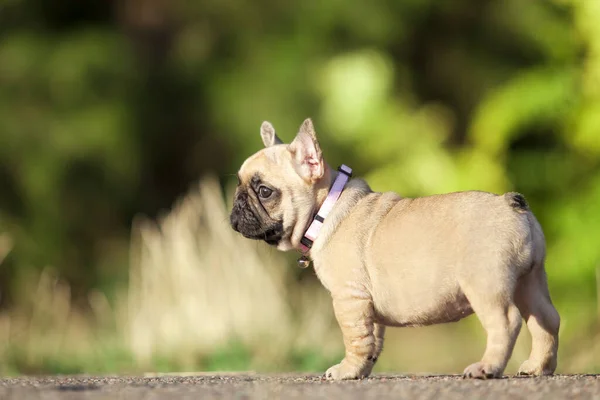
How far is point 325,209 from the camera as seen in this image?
216 inches

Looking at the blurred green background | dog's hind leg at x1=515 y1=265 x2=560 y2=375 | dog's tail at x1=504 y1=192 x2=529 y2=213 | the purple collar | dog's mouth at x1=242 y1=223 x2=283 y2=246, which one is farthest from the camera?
the blurred green background

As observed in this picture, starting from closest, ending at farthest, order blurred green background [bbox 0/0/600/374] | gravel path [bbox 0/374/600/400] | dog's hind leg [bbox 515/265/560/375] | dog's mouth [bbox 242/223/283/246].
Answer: gravel path [bbox 0/374/600/400] → dog's hind leg [bbox 515/265/560/375] → dog's mouth [bbox 242/223/283/246] → blurred green background [bbox 0/0/600/374]

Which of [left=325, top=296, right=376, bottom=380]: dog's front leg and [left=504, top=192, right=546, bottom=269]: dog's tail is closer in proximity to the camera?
[left=504, top=192, right=546, bottom=269]: dog's tail

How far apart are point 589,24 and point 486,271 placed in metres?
6.75

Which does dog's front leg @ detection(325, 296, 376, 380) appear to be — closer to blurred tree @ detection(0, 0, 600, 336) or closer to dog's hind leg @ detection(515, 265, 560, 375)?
dog's hind leg @ detection(515, 265, 560, 375)

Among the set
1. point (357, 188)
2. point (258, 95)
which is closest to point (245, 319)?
point (357, 188)

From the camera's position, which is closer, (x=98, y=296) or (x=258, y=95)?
(x=98, y=296)

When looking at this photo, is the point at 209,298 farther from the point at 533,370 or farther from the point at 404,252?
the point at 533,370

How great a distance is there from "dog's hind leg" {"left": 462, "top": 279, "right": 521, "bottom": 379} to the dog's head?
1249mm

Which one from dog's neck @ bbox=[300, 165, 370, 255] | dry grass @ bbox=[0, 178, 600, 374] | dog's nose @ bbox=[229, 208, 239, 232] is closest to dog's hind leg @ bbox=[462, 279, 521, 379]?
dog's neck @ bbox=[300, 165, 370, 255]

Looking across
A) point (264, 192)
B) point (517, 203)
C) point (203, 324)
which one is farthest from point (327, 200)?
point (203, 324)

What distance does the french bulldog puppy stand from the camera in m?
4.75

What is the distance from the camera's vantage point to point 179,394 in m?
4.15

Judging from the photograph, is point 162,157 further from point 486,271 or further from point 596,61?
point 486,271
